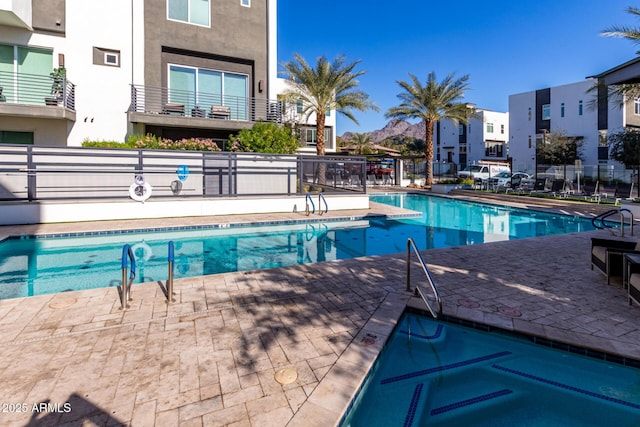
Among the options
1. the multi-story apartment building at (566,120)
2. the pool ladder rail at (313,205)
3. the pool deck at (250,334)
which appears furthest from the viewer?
the multi-story apartment building at (566,120)

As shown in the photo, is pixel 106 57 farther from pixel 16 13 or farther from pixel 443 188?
pixel 443 188

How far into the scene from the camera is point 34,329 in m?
4.25

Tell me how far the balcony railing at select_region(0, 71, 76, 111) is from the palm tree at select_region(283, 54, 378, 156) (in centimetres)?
1135

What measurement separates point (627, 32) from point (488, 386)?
15.7m

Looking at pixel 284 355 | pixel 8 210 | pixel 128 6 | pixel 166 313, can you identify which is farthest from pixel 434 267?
pixel 128 6

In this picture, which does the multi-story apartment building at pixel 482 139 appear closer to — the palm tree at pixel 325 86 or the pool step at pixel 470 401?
the palm tree at pixel 325 86

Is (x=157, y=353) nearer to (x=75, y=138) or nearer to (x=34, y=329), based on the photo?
(x=34, y=329)

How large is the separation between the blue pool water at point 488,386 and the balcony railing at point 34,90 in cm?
1587

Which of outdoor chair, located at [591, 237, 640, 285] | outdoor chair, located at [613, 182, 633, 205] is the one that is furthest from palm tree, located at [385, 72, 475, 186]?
outdoor chair, located at [591, 237, 640, 285]

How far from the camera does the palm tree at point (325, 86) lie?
21.5 m

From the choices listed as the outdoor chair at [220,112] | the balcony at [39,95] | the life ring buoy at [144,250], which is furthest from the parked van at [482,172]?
the balcony at [39,95]

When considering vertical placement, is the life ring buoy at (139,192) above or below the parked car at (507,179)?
below

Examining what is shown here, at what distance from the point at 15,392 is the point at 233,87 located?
17.6 meters

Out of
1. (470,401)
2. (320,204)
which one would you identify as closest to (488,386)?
(470,401)
